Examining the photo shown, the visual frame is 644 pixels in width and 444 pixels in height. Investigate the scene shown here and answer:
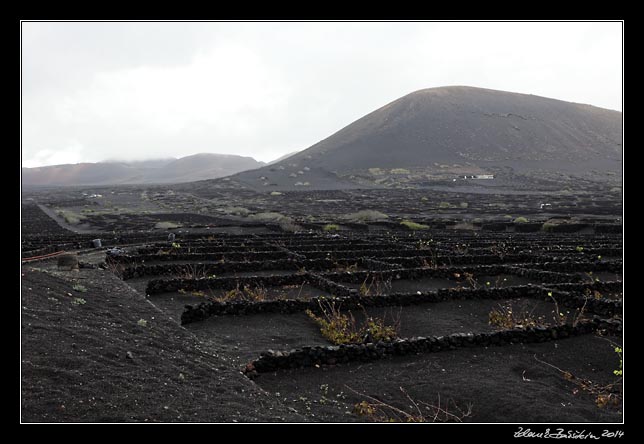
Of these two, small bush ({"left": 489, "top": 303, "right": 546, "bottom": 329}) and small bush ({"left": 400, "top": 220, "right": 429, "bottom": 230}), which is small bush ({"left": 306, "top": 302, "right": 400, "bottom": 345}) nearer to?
small bush ({"left": 489, "top": 303, "right": 546, "bottom": 329})

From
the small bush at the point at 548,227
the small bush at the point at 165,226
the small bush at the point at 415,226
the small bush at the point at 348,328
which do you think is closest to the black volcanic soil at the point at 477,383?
the small bush at the point at 348,328

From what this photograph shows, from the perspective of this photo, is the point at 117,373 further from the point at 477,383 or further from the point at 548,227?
the point at 548,227

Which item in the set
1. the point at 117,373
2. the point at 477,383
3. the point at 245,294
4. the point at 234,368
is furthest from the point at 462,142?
the point at 117,373

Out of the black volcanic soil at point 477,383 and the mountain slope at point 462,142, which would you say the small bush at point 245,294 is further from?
the mountain slope at point 462,142

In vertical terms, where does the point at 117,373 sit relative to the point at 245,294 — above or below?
above
